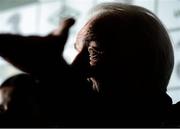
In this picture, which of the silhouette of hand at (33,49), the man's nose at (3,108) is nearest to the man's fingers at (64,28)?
the silhouette of hand at (33,49)

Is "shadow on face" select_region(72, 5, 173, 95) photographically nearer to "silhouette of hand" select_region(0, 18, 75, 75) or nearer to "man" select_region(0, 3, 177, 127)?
"man" select_region(0, 3, 177, 127)

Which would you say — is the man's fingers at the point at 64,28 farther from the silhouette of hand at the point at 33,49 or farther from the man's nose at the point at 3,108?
the man's nose at the point at 3,108

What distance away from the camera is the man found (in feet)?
1.58

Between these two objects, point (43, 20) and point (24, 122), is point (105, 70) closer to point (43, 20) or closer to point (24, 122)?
point (24, 122)

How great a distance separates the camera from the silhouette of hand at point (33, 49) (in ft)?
1.45

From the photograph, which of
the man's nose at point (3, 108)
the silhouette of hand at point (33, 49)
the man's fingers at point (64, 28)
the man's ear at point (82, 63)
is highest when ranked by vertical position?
the man's fingers at point (64, 28)

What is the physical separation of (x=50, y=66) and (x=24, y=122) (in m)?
0.07

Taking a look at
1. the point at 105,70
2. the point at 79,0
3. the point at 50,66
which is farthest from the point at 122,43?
the point at 79,0

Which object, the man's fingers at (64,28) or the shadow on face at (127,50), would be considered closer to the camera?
the man's fingers at (64,28)

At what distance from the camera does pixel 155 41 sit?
598mm

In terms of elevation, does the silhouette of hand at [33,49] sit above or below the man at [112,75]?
above

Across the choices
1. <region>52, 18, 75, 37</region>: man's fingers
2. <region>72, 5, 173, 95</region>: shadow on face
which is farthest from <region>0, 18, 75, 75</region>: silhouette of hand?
<region>72, 5, 173, 95</region>: shadow on face

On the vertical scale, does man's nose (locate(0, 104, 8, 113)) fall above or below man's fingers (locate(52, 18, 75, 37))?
below

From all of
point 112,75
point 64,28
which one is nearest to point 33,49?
point 64,28
